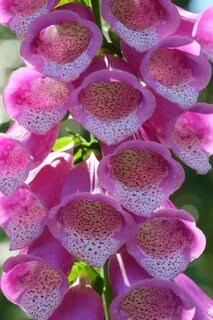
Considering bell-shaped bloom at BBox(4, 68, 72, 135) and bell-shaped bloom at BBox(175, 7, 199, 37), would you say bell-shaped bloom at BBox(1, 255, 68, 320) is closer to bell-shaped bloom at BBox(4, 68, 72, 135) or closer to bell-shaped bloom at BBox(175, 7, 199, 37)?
bell-shaped bloom at BBox(4, 68, 72, 135)

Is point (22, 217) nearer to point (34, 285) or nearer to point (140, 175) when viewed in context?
point (34, 285)

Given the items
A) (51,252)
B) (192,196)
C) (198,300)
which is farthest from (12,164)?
(192,196)

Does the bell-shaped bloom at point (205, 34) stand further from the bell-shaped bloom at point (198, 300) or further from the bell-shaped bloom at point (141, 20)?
the bell-shaped bloom at point (198, 300)

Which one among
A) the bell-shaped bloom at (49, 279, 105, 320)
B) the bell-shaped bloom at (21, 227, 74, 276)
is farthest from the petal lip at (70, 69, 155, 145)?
the bell-shaped bloom at (49, 279, 105, 320)

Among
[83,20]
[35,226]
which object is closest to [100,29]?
[83,20]

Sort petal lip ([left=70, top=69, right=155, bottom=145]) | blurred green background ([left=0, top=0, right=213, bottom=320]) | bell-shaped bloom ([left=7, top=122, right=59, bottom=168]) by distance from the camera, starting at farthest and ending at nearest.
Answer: blurred green background ([left=0, top=0, right=213, bottom=320]) → bell-shaped bloom ([left=7, top=122, right=59, bottom=168]) → petal lip ([left=70, top=69, right=155, bottom=145])

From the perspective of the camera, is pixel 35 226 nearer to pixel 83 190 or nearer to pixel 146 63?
pixel 83 190
